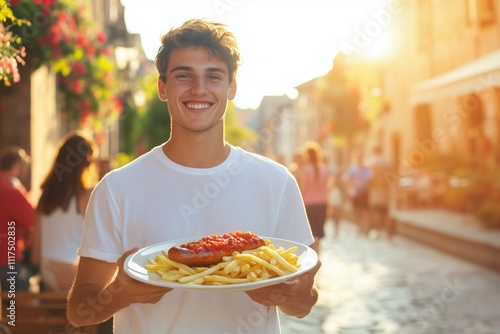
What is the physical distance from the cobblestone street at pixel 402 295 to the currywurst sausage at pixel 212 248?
5.12 meters

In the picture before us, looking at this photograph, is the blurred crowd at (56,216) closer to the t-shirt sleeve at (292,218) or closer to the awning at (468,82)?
the t-shirt sleeve at (292,218)

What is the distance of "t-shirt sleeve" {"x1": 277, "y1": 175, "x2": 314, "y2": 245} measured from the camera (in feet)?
8.73

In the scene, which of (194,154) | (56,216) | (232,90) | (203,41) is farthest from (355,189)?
(203,41)

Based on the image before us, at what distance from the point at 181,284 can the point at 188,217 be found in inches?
17.5

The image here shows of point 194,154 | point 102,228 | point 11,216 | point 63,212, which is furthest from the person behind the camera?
point 11,216

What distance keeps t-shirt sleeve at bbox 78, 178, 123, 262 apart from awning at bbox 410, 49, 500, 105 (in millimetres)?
9657

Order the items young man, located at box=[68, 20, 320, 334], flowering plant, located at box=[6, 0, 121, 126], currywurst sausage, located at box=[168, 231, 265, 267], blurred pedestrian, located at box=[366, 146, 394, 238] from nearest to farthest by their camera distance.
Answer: currywurst sausage, located at box=[168, 231, 265, 267] → young man, located at box=[68, 20, 320, 334] → flowering plant, located at box=[6, 0, 121, 126] → blurred pedestrian, located at box=[366, 146, 394, 238]

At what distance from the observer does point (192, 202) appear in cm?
255

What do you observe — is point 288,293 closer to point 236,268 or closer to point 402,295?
point 236,268

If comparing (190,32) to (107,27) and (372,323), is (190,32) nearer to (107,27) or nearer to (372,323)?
(372,323)

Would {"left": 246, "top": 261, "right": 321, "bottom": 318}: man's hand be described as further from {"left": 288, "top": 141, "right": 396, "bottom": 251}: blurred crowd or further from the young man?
{"left": 288, "top": 141, "right": 396, "bottom": 251}: blurred crowd

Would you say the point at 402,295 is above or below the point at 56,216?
below

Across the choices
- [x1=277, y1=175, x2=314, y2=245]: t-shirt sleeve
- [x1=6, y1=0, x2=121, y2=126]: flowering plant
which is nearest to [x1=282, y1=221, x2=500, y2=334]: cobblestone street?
[x1=6, y1=0, x2=121, y2=126]: flowering plant

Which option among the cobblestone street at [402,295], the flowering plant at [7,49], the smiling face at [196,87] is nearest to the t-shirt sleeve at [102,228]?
the smiling face at [196,87]
